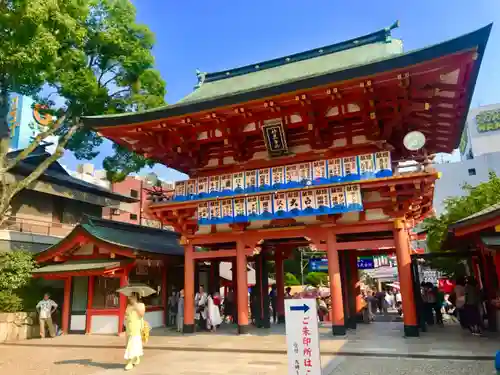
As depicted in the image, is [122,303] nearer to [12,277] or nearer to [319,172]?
[12,277]

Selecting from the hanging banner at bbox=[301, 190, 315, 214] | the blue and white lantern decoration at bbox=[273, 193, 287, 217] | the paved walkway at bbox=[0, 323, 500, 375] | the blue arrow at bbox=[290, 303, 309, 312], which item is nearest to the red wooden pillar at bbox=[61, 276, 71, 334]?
the paved walkway at bbox=[0, 323, 500, 375]

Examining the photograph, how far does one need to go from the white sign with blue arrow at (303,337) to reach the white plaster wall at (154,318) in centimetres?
1272

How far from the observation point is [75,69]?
61.0 feet

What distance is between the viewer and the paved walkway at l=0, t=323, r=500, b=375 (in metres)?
8.84

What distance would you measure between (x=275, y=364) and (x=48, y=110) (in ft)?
54.6

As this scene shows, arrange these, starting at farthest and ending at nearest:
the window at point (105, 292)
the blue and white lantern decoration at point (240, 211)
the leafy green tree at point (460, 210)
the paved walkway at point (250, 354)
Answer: the leafy green tree at point (460, 210) < the window at point (105, 292) < the blue and white lantern decoration at point (240, 211) < the paved walkway at point (250, 354)

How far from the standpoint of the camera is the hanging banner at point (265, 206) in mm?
13305

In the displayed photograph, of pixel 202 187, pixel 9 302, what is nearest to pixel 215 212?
pixel 202 187

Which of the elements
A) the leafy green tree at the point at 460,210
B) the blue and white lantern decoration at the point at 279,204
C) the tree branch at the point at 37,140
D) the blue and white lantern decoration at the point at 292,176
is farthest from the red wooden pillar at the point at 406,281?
the tree branch at the point at 37,140

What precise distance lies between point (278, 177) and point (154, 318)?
8.97 m

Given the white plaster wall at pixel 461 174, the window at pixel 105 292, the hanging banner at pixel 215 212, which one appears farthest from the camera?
the white plaster wall at pixel 461 174

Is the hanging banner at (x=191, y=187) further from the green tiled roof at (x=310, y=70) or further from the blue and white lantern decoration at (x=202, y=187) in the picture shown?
the green tiled roof at (x=310, y=70)

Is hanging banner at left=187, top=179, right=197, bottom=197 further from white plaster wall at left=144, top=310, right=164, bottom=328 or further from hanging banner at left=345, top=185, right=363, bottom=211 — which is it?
white plaster wall at left=144, top=310, right=164, bottom=328

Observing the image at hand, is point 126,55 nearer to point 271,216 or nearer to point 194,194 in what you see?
point 194,194
